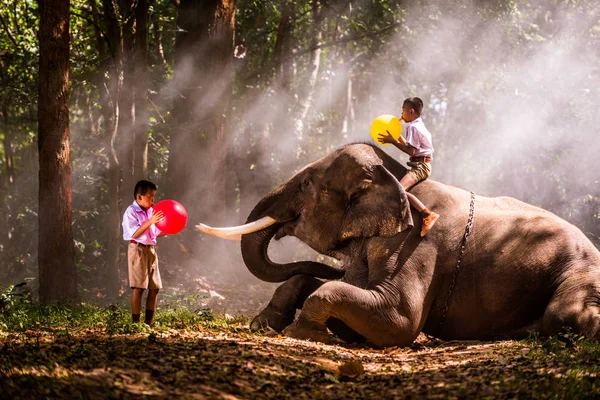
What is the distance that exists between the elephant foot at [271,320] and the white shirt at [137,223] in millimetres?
1602

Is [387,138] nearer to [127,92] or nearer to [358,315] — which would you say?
[358,315]

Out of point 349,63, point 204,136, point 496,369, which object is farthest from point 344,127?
point 496,369

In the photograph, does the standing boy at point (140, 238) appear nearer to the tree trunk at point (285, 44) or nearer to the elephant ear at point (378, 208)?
the elephant ear at point (378, 208)

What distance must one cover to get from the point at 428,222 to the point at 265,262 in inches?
84.3

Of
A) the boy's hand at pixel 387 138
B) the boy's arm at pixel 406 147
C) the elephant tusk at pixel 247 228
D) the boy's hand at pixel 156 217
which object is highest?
the boy's hand at pixel 387 138

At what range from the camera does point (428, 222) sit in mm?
9484

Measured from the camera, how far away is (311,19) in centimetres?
2609

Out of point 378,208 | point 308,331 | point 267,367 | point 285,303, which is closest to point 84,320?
point 285,303

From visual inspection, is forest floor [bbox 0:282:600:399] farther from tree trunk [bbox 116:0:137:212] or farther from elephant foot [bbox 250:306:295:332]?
tree trunk [bbox 116:0:137:212]

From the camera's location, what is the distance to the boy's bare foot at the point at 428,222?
373 inches

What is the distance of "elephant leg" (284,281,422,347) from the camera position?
894cm

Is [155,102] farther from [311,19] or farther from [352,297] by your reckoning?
[352,297]

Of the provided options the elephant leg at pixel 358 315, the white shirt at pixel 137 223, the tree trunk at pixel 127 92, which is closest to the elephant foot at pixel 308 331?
the elephant leg at pixel 358 315

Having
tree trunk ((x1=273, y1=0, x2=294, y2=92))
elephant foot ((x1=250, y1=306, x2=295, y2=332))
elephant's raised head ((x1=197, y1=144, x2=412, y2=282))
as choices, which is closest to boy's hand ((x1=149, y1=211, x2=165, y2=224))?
Result: elephant's raised head ((x1=197, y1=144, x2=412, y2=282))
